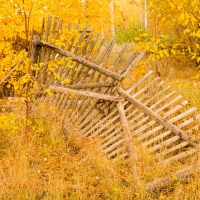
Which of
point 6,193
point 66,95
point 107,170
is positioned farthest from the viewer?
point 66,95

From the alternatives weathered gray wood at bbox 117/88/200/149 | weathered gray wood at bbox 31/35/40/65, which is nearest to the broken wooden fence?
weathered gray wood at bbox 117/88/200/149

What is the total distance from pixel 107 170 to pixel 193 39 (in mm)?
7223

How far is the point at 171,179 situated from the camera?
324cm

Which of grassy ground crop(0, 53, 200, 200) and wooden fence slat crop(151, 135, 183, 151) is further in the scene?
wooden fence slat crop(151, 135, 183, 151)

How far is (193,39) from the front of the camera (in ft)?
30.8

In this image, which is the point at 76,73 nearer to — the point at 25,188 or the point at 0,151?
the point at 0,151

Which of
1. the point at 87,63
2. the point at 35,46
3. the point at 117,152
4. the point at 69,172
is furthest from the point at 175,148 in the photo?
the point at 35,46

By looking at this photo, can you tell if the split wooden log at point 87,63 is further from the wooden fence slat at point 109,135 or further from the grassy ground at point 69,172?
the grassy ground at point 69,172

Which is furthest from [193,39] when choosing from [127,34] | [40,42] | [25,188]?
[25,188]

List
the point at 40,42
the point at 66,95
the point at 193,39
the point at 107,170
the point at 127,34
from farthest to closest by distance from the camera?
the point at 127,34, the point at 193,39, the point at 40,42, the point at 66,95, the point at 107,170

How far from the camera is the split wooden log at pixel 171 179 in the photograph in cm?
319

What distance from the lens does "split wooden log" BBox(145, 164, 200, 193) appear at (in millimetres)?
3193

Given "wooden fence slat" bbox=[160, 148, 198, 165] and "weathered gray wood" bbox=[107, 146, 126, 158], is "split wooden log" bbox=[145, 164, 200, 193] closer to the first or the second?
"wooden fence slat" bbox=[160, 148, 198, 165]

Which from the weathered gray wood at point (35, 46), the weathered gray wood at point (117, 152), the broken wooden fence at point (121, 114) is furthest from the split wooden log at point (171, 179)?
the weathered gray wood at point (35, 46)
